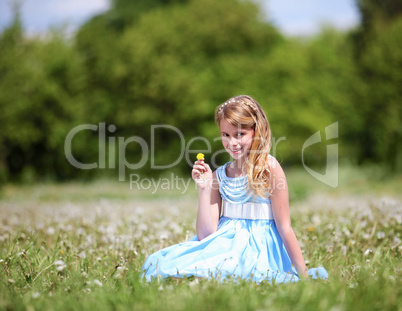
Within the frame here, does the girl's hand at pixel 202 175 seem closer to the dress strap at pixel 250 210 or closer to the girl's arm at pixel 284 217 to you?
the dress strap at pixel 250 210

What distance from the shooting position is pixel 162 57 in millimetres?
21984

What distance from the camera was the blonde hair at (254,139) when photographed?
345 centimetres

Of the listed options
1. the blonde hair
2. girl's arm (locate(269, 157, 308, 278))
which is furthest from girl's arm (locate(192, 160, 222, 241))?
girl's arm (locate(269, 157, 308, 278))

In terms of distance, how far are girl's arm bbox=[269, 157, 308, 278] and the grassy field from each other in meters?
0.29

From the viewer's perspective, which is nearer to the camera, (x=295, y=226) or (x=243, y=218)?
(x=243, y=218)

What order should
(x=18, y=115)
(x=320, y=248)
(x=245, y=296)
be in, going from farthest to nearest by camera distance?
(x=18, y=115)
(x=320, y=248)
(x=245, y=296)

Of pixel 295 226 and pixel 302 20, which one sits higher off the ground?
pixel 302 20

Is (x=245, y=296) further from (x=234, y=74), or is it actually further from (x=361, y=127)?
(x=361, y=127)

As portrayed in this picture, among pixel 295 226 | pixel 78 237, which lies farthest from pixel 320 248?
pixel 78 237

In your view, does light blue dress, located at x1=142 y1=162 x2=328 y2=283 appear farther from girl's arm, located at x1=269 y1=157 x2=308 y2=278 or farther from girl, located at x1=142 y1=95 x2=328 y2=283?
girl's arm, located at x1=269 y1=157 x2=308 y2=278

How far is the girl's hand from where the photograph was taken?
139 inches

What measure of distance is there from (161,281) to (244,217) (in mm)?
892

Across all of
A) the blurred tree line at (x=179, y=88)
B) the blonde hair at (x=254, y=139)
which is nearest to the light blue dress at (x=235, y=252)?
the blonde hair at (x=254, y=139)

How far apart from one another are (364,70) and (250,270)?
21.8 meters
